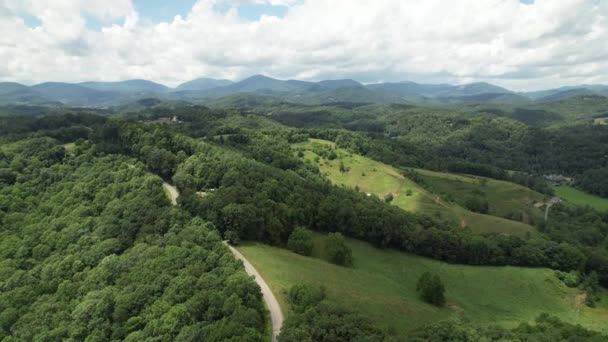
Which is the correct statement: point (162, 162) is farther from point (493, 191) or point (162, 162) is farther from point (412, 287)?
point (493, 191)

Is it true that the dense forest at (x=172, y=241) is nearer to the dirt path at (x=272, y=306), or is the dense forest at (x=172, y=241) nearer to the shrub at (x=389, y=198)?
the dirt path at (x=272, y=306)

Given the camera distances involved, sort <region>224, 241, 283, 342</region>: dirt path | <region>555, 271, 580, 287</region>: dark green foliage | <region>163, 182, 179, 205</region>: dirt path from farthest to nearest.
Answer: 1. <region>163, 182, 179, 205</region>: dirt path
2. <region>555, 271, 580, 287</region>: dark green foliage
3. <region>224, 241, 283, 342</region>: dirt path

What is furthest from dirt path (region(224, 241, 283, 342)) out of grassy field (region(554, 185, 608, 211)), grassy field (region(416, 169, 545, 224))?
grassy field (region(554, 185, 608, 211))

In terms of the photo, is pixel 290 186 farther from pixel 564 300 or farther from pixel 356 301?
pixel 564 300

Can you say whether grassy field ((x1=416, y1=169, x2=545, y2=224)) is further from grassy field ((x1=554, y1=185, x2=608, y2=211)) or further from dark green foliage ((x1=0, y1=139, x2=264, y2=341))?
dark green foliage ((x1=0, y1=139, x2=264, y2=341))

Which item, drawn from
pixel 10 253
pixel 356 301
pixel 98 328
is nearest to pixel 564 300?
pixel 356 301

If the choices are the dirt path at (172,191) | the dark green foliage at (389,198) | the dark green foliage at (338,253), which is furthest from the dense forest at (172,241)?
the dark green foliage at (389,198)

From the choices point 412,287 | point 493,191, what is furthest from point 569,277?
point 493,191
